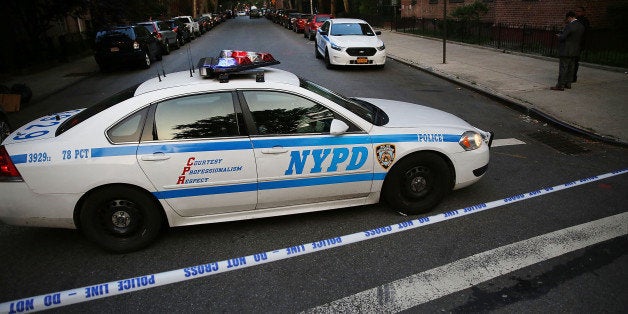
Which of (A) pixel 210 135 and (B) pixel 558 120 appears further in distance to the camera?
(B) pixel 558 120

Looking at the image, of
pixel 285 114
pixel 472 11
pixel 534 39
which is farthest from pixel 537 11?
pixel 285 114

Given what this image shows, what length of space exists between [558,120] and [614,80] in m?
4.13

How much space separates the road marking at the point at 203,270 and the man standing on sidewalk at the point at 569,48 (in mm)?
6375

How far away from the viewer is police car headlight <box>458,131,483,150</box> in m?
4.48

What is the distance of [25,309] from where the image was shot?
3.19 metres

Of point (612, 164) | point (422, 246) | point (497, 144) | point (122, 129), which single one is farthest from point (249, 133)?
point (612, 164)

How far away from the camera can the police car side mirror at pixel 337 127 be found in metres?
3.99

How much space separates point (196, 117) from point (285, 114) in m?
0.83

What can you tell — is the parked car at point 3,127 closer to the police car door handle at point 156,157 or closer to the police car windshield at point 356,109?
the police car door handle at point 156,157

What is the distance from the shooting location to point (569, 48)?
927cm

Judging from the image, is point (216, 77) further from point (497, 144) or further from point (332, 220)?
point (497, 144)

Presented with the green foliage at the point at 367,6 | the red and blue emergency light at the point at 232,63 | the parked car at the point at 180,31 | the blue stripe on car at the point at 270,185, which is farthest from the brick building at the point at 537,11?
the parked car at the point at 180,31

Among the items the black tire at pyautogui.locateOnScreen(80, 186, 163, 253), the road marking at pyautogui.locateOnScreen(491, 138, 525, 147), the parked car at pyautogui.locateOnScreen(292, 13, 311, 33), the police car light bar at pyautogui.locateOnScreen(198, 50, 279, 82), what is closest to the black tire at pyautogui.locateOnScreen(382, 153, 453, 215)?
the police car light bar at pyautogui.locateOnScreen(198, 50, 279, 82)

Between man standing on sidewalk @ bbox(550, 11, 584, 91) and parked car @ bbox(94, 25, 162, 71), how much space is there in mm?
13395
